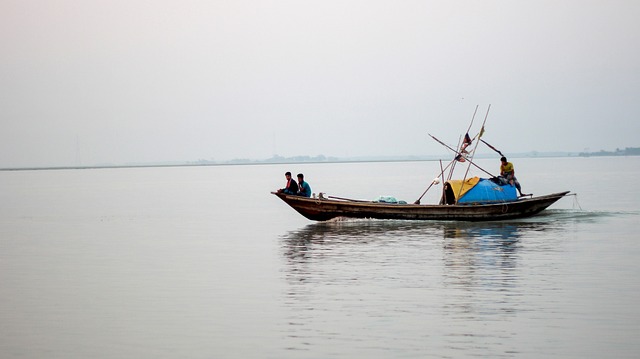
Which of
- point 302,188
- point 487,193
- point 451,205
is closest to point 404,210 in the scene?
point 451,205

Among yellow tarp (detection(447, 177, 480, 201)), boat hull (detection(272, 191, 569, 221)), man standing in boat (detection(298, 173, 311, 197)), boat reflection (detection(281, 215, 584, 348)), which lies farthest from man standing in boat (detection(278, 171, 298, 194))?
yellow tarp (detection(447, 177, 480, 201))

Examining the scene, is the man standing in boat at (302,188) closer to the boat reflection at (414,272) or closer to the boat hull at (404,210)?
the boat hull at (404,210)

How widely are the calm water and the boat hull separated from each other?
520mm

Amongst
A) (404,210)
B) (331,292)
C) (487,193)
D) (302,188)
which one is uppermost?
(302,188)

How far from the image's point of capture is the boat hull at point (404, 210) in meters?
28.0

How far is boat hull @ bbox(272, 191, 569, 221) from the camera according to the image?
1104 inches

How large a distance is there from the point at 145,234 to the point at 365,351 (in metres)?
19.7

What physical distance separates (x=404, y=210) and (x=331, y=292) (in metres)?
13.0

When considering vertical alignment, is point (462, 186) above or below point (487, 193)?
above

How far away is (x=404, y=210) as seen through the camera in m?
28.1

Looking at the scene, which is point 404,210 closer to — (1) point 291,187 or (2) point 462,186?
(2) point 462,186

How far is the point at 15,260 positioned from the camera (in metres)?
22.0

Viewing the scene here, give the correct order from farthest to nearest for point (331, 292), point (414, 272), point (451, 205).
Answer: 1. point (451, 205)
2. point (414, 272)
3. point (331, 292)

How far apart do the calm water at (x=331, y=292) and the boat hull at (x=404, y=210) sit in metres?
0.52
